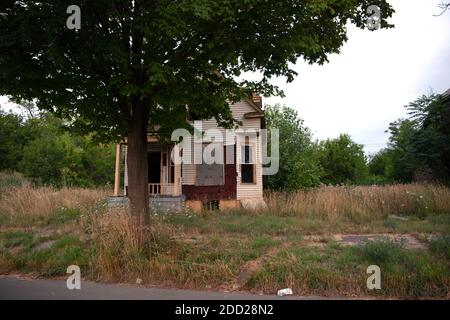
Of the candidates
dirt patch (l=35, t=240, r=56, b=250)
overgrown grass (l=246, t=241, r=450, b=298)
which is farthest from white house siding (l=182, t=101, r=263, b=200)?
overgrown grass (l=246, t=241, r=450, b=298)

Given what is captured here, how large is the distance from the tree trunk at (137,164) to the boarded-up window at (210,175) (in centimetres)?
1085

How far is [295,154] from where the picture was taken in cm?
2480

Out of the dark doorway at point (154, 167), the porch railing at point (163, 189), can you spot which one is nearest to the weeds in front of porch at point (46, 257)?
the porch railing at point (163, 189)

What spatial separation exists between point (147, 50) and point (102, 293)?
4866 millimetres

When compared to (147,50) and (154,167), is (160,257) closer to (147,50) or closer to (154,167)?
(147,50)

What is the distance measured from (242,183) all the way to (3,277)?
13343mm

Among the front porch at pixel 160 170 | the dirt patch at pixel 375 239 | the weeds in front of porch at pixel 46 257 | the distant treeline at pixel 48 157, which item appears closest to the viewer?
the weeds in front of porch at pixel 46 257

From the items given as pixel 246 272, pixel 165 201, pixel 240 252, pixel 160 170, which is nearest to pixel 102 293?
pixel 246 272

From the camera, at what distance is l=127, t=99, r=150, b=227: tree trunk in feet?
29.8

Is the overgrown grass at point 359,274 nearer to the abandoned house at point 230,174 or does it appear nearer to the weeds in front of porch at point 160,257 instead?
the weeds in front of porch at point 160,257

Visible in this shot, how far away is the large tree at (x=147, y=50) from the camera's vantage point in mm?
6820

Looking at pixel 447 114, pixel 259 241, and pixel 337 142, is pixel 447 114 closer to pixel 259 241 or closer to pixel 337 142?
pixel 259 241

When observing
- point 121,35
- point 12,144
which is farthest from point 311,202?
point 12,144

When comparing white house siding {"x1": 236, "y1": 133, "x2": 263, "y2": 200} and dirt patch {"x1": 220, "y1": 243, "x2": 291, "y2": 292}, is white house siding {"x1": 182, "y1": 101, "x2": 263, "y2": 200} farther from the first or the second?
dirt patch {"x1": 220, "y1": 243, "x2": 291, "y2": 292}
